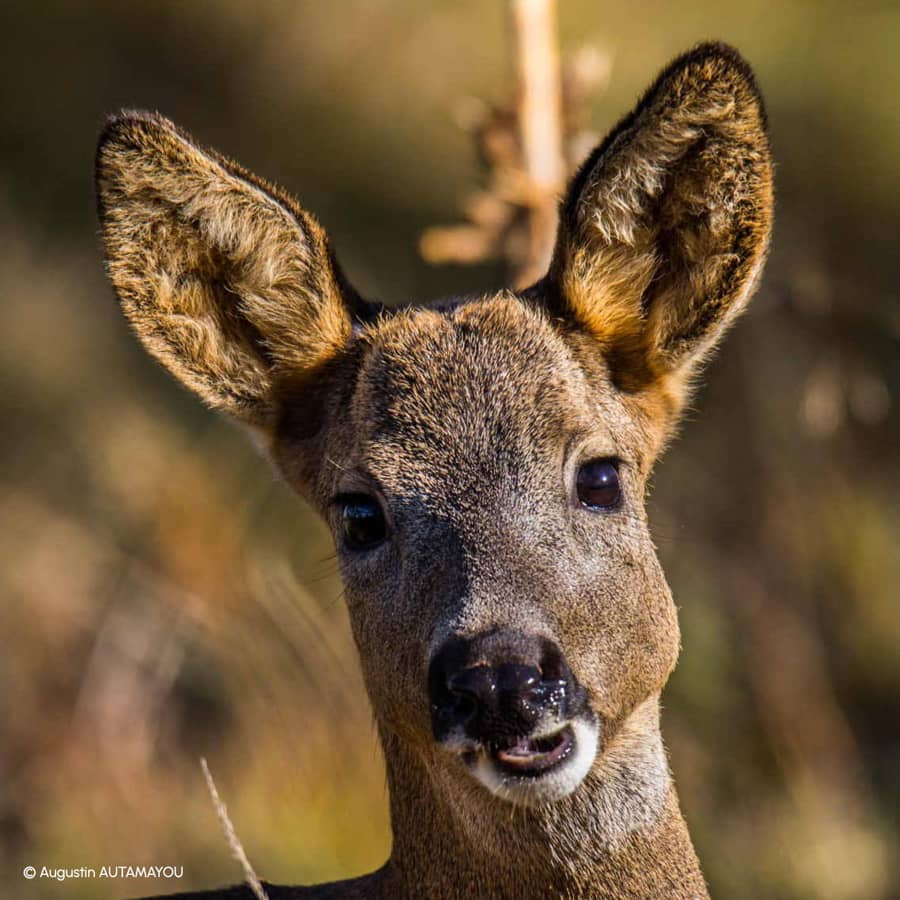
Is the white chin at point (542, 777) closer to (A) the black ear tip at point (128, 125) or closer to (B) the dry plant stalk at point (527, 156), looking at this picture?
(A) the black ear tip at point (128, 125)

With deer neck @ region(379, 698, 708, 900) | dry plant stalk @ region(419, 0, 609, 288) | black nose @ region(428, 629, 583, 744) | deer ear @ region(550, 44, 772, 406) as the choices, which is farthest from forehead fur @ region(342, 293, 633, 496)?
dry plant stalk @ region(419, 0, 609, 288)

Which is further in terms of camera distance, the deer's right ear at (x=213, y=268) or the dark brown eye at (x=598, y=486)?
the deer's right ear at (x=213, y=268)

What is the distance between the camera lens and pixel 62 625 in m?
9.86

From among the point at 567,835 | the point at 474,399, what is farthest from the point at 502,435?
the point at 567,835

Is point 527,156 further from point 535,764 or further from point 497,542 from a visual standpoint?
point 535,764

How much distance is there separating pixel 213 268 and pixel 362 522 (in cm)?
103

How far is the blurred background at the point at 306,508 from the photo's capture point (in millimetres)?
7562

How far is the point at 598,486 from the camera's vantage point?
4.60 meters

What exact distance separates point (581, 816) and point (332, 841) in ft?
9.23

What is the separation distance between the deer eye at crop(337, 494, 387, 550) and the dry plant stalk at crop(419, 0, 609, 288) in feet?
9.17

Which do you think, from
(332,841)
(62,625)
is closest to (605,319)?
(332,841)
